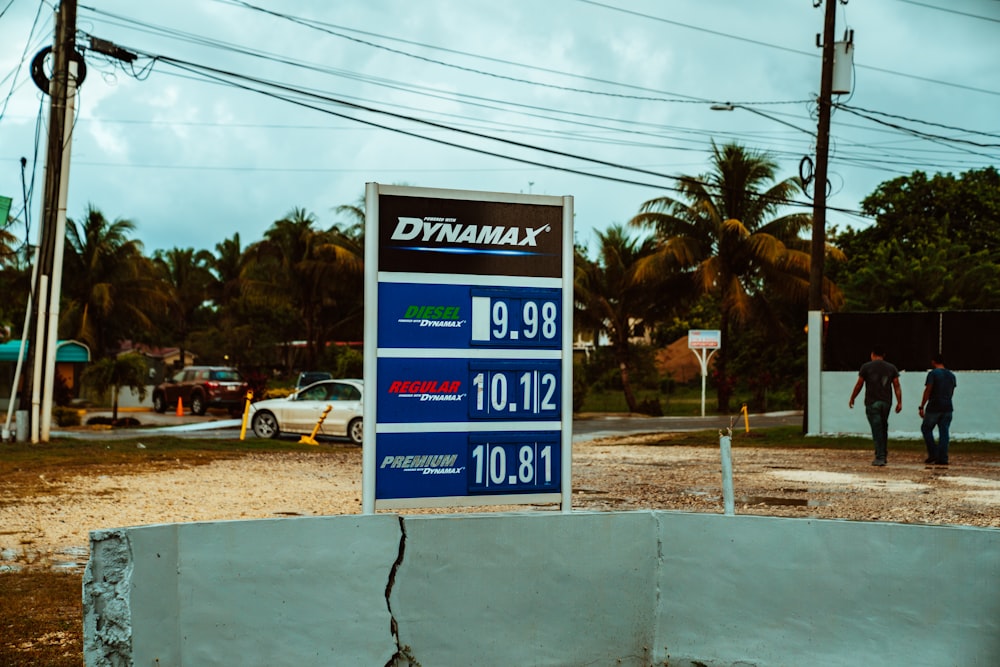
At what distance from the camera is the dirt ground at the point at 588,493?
11.2 metres

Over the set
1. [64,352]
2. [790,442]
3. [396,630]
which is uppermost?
[64,352]

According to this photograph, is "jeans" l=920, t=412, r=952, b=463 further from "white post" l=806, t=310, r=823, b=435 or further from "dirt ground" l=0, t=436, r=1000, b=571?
"white post" l=806, t=310, r=823, b=435

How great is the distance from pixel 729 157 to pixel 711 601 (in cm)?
3273

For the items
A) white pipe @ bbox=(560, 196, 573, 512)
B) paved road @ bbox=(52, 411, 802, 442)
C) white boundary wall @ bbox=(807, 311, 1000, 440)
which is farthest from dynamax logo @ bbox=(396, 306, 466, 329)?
paved road @ bbox=(52, 411, 802, 442)

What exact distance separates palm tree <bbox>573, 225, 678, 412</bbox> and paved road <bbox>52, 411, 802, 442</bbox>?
12.0 ft

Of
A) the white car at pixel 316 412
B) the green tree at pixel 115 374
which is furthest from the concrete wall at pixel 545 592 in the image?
the green tree at pixel 115 374

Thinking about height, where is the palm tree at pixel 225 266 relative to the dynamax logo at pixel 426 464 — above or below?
above

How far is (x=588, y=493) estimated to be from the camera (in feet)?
45.4

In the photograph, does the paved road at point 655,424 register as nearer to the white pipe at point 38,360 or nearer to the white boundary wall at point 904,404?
the white boundary wall at point 904,404

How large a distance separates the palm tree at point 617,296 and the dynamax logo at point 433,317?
32103 millimetres

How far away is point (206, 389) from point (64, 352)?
30.0ft

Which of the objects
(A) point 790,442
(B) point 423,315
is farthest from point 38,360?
(B) point 423,315

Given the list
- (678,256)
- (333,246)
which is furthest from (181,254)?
(678,256)

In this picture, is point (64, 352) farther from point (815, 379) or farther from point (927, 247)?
point (927, 247)
